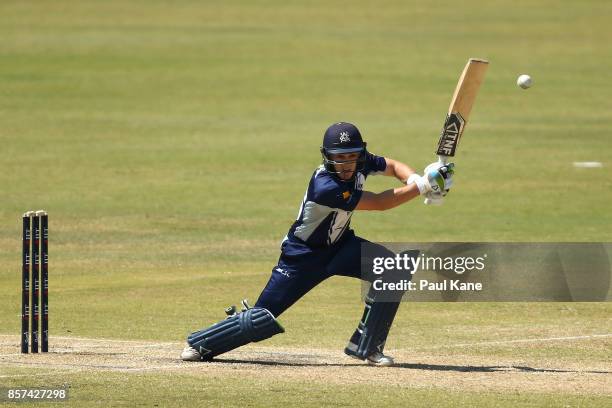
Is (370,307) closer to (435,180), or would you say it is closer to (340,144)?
(435,180)

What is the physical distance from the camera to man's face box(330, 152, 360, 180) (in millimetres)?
10117

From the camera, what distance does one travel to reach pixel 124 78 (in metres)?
36.8

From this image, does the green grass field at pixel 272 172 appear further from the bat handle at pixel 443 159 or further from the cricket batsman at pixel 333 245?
the bat handle at pixel 443 159

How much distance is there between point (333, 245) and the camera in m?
10.4

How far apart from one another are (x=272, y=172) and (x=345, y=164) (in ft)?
51.1

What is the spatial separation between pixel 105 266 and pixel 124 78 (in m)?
20.0

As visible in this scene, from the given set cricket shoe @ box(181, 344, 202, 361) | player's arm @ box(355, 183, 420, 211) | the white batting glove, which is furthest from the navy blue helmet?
cricket shoe @ box(181, 344, 202, 361)

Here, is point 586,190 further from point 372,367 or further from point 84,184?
point 372,367

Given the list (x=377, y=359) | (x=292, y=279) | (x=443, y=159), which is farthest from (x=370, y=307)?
(x=443, y=159)

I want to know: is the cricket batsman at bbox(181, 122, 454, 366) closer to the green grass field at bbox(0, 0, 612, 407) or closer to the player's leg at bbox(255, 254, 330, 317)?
the player's leg at bbox(255, 254, 330, 317)

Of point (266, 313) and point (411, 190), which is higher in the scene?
point (411, 190)

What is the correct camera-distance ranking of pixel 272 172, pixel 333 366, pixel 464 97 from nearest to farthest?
pixel 333 366, pixel 464 97, pixel 272 172

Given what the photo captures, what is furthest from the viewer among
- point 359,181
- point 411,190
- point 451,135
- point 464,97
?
point 464,97

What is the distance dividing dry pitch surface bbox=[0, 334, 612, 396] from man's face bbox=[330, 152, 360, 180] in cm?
143
